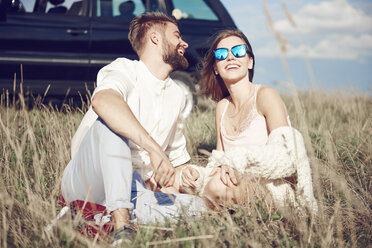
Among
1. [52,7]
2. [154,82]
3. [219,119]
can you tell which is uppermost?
[52,7]

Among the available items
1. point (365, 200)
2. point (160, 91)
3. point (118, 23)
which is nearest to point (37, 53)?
point (118, 23)

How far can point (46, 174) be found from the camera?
2477 millimetres

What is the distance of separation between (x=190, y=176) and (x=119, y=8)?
3374mm

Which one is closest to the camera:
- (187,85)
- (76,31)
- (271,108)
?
(271,108)

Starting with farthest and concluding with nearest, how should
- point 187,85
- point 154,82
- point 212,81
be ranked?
point 187,85 → point 212,81 → point 154,82

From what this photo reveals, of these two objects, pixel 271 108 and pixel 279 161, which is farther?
pixel 271 108

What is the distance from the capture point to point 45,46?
4.47m

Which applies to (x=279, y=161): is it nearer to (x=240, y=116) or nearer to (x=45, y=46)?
(x=240, y=116)

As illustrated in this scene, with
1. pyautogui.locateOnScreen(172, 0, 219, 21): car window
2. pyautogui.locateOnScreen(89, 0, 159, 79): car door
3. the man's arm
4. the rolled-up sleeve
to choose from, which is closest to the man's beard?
the rolled-up sleeve

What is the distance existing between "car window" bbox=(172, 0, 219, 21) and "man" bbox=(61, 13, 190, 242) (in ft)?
8.04

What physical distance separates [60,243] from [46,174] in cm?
97

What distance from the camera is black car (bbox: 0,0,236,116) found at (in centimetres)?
435

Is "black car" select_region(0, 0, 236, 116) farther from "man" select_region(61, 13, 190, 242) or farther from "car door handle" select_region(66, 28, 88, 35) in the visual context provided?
"man" select_region(61, 13, 190, 242)

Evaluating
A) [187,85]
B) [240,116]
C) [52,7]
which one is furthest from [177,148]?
[52,7]
